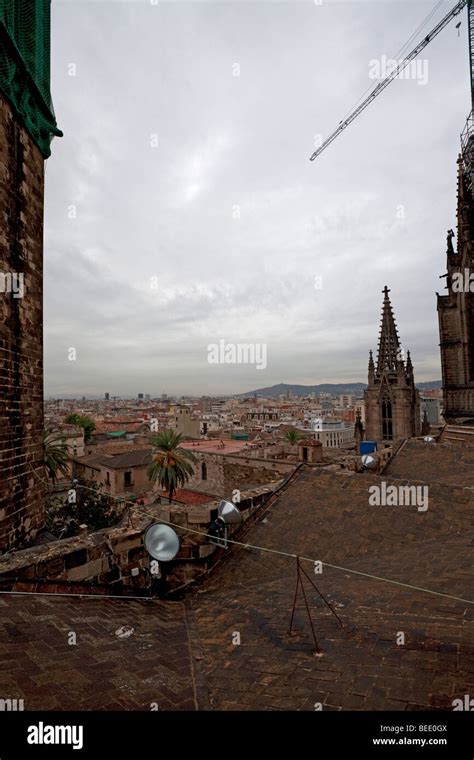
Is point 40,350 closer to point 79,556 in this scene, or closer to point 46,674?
point 79,556

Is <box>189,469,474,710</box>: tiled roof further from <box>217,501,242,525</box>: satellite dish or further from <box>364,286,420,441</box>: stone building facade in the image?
<box>364,286,420,441</box>: stone building facade

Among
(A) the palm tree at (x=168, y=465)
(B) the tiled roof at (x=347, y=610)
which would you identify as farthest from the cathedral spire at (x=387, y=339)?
(B) the tiled roof at (x=347, y=610)

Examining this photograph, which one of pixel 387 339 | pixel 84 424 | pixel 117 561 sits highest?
pixel 387 339

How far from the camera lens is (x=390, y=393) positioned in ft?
168

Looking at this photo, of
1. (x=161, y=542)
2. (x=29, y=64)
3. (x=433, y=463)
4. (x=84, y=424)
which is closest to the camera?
(x=161, y=542)

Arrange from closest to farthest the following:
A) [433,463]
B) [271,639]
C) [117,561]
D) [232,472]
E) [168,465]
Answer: [271,639]
[117,561]
[433,463]
[168,465]
[232,472]

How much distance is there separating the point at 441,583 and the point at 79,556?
6.38 meters

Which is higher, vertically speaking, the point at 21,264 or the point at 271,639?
the point at 21,264

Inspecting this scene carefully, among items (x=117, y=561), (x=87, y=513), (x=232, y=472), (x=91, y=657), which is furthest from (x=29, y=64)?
(x=232, y=472)

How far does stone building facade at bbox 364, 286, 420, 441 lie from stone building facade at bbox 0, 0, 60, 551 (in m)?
47.5

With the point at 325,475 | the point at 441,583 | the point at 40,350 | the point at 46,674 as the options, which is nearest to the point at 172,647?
the point at 46,674

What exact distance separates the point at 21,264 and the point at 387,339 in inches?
2080

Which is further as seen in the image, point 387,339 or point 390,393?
point 387,339

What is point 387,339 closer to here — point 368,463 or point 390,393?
point 390,393
